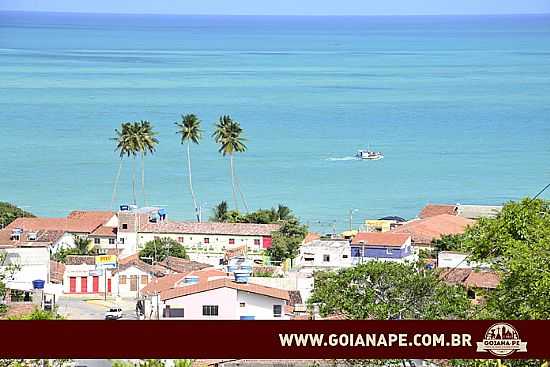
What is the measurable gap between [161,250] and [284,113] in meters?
9.32

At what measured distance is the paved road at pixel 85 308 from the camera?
9031 millimetres

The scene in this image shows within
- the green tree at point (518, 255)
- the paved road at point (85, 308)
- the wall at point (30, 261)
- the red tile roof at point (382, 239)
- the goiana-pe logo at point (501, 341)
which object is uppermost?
the red tile roof at point (382, 239)

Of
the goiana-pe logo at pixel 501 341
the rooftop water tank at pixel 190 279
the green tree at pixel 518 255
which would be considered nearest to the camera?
the goiana-pe logo at pixel 501 341

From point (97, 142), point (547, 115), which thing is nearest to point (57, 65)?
point (97, 142)

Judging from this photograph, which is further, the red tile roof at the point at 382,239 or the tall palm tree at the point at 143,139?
the tall palm tree at the point at 143,139

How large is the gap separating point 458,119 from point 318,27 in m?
18.3

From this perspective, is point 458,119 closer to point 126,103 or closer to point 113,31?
point 126,103

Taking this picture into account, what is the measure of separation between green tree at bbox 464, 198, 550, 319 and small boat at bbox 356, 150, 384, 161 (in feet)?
46.4

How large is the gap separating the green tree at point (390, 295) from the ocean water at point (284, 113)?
17.3ft

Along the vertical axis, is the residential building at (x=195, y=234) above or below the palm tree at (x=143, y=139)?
below

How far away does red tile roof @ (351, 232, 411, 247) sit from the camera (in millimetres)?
11367

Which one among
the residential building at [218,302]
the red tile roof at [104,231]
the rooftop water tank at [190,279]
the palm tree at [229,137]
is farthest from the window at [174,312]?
the palm tree at [229,137]

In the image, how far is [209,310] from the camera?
6.52 meters

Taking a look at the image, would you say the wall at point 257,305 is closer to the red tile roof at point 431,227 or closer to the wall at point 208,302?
the wall at point 208,302
